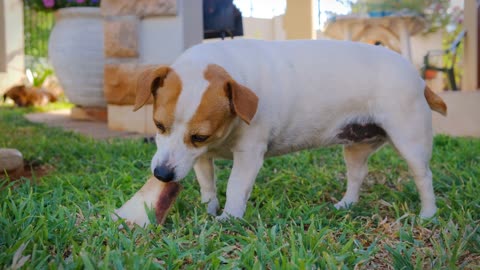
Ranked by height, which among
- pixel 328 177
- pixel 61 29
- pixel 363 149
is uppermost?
pixel 61 29

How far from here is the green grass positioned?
1.81 m

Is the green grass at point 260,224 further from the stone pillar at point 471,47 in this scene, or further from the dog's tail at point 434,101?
the stone pillar at point 471,47

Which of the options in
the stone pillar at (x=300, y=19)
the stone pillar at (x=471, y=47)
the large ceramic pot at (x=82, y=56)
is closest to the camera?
the stone pillar at (x=471, y=47)

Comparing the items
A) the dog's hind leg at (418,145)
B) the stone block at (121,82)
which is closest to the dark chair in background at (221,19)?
the stone block at (121,82)

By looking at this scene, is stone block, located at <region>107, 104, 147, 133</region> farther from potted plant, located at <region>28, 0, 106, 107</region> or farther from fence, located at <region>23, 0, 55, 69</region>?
fence, located at <region>23, 0, 55, 69</region>

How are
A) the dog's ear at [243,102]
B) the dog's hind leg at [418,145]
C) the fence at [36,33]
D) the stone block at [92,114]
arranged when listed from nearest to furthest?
the dog's ear at [243,102]
the dog's hind leg at [418,145]
the stone block at [92,114]
the fence at [36,33]

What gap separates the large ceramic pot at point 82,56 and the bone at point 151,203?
437 cm

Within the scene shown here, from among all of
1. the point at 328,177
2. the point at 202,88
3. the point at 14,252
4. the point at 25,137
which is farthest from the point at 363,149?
the point at 25,137

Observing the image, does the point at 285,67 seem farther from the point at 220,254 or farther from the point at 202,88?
the point at 220,254

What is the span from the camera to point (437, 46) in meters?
8.92

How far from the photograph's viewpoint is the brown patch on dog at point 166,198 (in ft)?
7.61

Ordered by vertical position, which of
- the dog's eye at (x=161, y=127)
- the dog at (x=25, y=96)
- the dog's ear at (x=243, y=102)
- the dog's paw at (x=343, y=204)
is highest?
the dog's ear at (x=243, y=102)

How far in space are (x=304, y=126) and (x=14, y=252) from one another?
133 cm

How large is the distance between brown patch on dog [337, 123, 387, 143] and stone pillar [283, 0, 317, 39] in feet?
15.4
